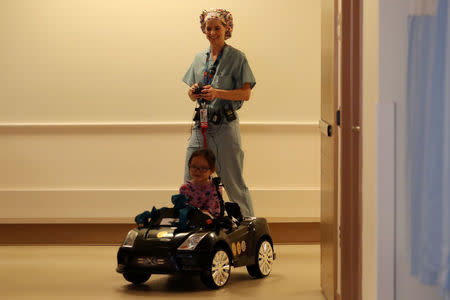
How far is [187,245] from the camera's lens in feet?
13.8

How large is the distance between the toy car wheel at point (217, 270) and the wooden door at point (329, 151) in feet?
1.76

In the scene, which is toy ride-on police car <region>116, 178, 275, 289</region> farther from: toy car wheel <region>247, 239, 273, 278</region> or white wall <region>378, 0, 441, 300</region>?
white wall <region>378, 0, 441, 300</region>

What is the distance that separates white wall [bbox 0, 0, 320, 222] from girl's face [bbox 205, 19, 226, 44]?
1.07 m

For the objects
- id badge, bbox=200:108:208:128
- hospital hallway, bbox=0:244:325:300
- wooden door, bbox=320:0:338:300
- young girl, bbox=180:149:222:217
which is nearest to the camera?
wooden door, bbox=320:0:338:300

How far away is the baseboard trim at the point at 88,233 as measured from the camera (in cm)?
600

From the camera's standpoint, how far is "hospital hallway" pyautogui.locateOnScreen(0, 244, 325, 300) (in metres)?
4.16

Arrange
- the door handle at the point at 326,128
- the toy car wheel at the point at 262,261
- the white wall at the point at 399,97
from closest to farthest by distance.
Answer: the white wall at the point at 399,97, the door handle at the point at 326,128, the toy car wheel at the point at 262,261

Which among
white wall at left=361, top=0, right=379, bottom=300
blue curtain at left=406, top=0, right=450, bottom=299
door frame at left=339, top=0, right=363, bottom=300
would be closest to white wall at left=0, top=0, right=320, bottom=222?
door frame at left=339, top=0, right=363, bottom=300

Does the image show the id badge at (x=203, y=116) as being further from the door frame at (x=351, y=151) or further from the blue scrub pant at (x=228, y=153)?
the door frame at (x=351, y=151)

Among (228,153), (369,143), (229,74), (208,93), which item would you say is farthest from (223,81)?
(369,143)

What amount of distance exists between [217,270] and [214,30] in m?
1.52

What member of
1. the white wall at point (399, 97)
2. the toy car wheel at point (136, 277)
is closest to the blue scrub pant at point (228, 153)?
the toy car wheel at point (136, 277)

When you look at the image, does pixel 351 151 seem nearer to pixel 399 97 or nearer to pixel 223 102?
pixel 399 97

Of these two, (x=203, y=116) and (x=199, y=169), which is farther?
(x=203, y=116)
